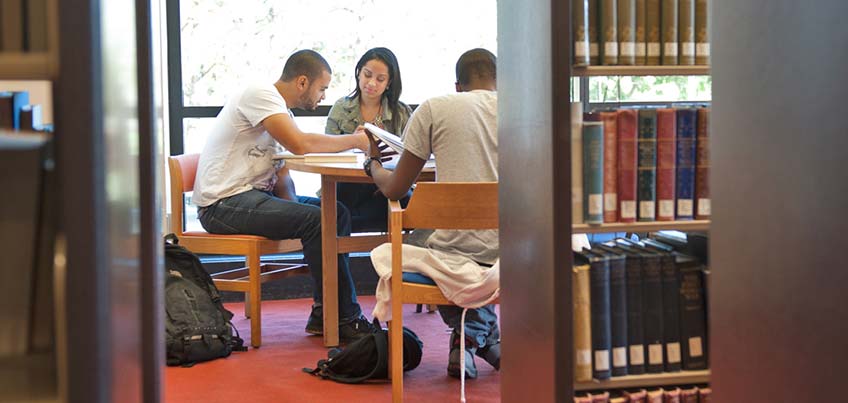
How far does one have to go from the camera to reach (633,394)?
2.25 metres

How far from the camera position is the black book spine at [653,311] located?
2.24 m

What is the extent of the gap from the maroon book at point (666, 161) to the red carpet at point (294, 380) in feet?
4.03

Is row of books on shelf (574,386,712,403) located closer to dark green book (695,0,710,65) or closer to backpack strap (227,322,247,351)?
dark green book (695,0,710,65)

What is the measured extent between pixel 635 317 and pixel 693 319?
14 centimetres

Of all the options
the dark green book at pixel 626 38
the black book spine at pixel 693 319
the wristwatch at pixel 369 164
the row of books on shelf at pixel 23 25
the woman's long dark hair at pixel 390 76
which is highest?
the woman's long dark hair at pixel 390 76

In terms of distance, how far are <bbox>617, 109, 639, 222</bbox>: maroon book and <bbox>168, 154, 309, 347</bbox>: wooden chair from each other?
6.86ft

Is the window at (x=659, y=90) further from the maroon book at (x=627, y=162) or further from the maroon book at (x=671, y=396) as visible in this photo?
the maroon book at (x=671, y=396)

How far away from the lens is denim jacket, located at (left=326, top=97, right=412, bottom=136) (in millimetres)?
4797

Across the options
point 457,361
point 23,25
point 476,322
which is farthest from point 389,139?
point 23,25

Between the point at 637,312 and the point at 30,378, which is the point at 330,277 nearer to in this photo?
the point at 637,312

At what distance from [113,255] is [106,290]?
8 cm

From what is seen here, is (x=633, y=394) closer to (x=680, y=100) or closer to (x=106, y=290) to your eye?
(x=680, y=100)

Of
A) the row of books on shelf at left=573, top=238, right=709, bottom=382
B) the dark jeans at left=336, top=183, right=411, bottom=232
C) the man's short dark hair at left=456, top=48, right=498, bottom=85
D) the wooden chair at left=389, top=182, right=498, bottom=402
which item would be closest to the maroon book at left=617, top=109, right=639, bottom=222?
the row of books on shelf at left=573, top=238, right=709, bottom=382

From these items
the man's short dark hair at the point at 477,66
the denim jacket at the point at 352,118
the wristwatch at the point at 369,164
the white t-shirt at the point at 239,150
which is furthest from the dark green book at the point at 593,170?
the denim jacket at the point at 352,118
